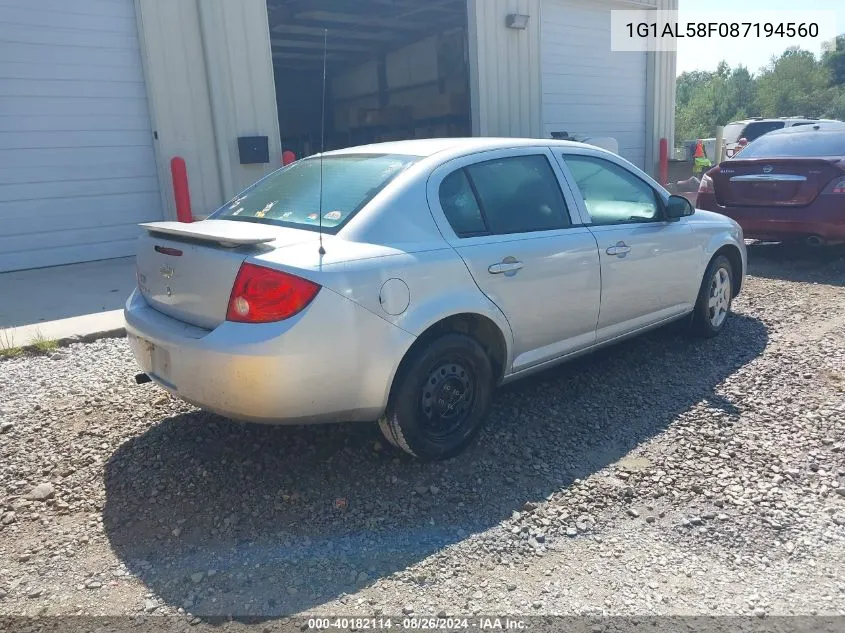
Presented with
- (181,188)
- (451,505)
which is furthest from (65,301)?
(451,505)

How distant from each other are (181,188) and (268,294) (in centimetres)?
631

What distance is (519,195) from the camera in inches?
155

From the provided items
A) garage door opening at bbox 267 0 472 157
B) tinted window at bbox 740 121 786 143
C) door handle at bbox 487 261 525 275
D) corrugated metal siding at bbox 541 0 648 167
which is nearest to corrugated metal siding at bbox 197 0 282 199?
garage door opening at bbox 267 0 472 157

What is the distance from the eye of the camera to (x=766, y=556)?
277 cm

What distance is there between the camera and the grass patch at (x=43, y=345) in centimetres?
514

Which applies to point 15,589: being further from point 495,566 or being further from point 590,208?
point 590,208

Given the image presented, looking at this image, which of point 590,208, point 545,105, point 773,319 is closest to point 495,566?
point 590,208

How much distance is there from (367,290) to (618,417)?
6.07 feet

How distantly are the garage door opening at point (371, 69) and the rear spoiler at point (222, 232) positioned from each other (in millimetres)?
9166

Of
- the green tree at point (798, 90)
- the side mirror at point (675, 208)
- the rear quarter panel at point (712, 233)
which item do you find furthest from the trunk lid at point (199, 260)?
the green tree at point (798, 90)

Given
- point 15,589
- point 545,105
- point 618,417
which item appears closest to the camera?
point 15,589

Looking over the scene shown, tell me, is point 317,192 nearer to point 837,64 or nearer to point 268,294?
point 268,294

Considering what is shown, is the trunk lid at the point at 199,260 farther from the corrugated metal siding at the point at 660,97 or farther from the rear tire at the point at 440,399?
the corrugated metal siding at the point at 660,97

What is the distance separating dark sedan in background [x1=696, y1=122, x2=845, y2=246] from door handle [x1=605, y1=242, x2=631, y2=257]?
13.7ft
